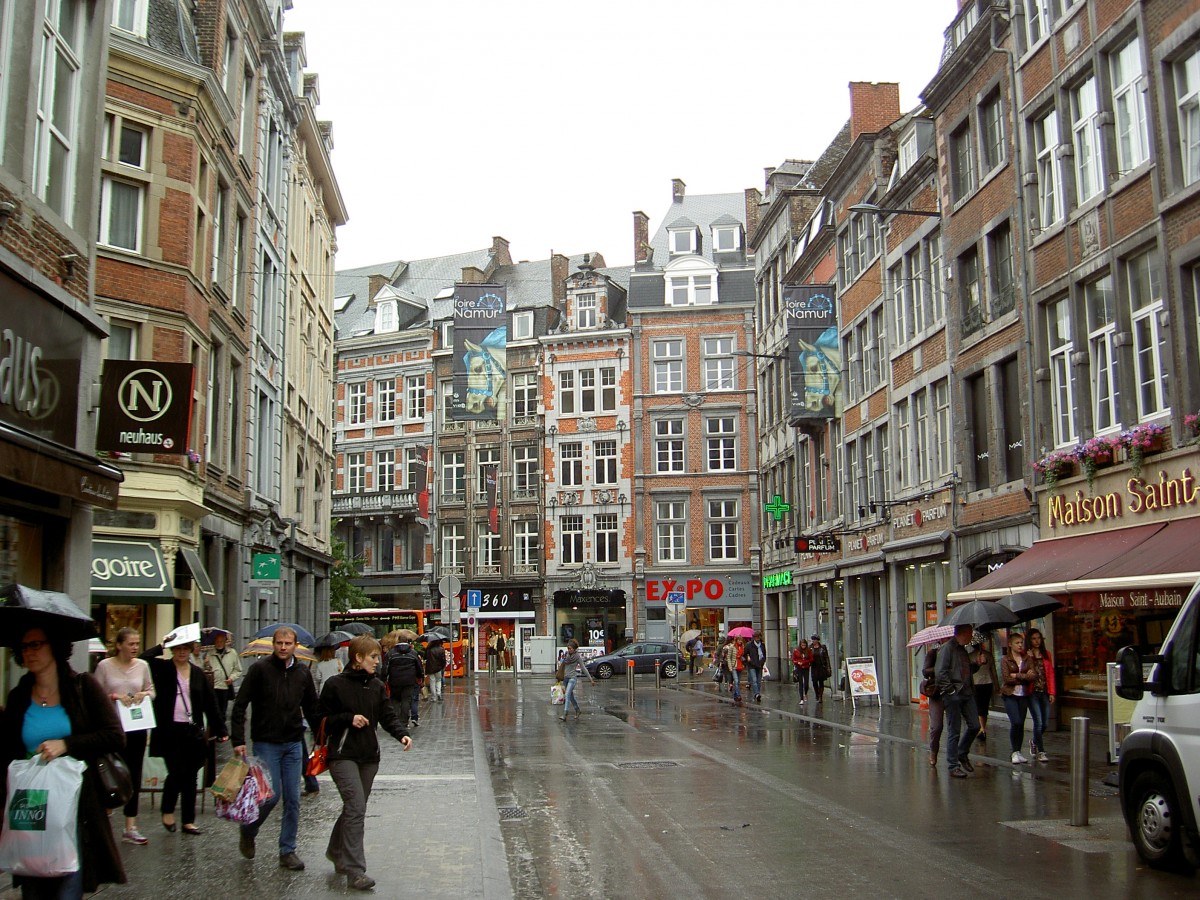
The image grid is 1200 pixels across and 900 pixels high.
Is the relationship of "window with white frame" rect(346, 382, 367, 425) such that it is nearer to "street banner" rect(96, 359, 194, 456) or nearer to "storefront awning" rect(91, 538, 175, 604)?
"storefront awning" rect(91, 538, 175, 604)

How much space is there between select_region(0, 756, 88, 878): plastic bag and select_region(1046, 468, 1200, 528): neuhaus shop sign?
14.9 metres

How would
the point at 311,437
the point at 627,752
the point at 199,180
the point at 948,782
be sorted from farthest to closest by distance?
the point at 311,437
the point at 199,180
the point at 627,752
the point at 948,782

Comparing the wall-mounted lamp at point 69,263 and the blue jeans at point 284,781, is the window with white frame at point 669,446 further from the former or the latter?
the blue jeans at point 284,781

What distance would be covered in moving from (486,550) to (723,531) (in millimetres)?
11877

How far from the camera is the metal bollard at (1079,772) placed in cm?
1057

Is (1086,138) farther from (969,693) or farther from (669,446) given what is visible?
(669,446)

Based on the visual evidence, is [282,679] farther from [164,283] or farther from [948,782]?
[164,283]

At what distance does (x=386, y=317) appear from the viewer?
65312 millimetres

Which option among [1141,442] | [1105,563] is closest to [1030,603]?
[1105,563]

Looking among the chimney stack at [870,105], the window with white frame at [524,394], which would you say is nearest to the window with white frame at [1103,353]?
the chimney stack at [870,105]

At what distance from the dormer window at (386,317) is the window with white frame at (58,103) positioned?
53629mm

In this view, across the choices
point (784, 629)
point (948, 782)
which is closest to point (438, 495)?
point (784, 629)

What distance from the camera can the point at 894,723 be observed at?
2272 centimetres

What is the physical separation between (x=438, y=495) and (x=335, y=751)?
176 ft
